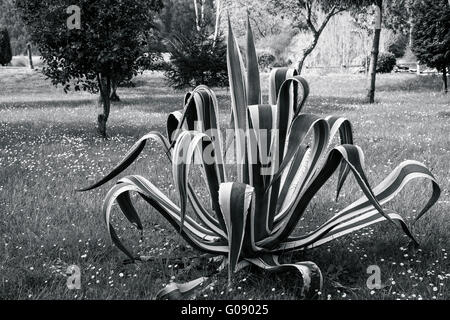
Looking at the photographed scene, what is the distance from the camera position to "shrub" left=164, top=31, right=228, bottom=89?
18.2m

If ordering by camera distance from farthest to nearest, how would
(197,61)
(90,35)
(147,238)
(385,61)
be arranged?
(385,61) → (197,61) → (90,35) → (147,238)

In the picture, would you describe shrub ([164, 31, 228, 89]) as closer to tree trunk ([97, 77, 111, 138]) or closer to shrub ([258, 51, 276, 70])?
tree trunk ([97, 77, 111, 138])

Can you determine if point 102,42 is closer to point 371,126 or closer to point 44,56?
point 44,56

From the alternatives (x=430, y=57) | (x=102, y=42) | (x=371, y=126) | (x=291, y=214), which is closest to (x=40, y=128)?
(x=102, y=42)

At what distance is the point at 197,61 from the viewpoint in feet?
59.4

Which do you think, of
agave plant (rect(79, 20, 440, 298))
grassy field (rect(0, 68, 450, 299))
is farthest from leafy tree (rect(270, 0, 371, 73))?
agave plant (rect(79, 20, 440, 298))

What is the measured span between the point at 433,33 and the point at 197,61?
8.24 metres

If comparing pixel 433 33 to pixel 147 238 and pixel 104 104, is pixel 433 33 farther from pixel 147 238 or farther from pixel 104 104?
pixel 147 238

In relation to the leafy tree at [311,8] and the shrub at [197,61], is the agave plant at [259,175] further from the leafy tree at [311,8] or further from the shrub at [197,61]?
the shrub at [197,61]

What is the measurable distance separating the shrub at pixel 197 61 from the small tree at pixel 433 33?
7031 millimetres

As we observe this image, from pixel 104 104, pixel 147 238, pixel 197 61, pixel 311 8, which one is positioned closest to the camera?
pixel 147 238

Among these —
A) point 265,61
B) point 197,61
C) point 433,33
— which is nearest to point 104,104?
point 197,61

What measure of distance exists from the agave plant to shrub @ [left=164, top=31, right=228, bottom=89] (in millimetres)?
15211

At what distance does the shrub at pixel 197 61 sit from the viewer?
18156mm
